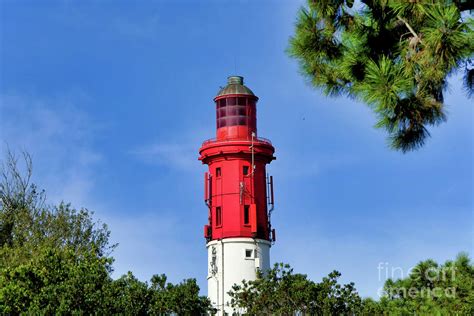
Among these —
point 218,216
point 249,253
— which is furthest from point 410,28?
point 218,216

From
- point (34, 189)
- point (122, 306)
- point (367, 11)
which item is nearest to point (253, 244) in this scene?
point (34, 189)

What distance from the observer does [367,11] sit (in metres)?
16.1

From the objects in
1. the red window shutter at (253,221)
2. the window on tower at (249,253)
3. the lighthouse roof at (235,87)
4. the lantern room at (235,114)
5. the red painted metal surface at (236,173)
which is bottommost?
the window on tower at (249,253)

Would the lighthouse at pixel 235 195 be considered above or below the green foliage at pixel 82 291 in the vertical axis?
above

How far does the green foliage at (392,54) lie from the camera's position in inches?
537

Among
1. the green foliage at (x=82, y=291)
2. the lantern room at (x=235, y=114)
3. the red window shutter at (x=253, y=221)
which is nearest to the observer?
the green foliage at (x=82, y=291)

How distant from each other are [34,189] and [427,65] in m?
27.7

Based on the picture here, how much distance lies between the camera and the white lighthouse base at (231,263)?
141 ft

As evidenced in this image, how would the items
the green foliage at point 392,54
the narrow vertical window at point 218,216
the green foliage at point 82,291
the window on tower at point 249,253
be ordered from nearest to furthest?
the green foliage at point 392,54 < the green foliage at point 82,291 < the window on tower at point 249,253 < the narrow vertical window at point 218,216

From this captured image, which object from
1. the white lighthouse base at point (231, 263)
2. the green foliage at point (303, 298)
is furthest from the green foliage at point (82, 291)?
the white lighthouse base at point (231, 263)

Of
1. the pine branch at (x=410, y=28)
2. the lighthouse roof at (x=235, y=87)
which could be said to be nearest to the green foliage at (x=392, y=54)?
the pine branch at (x=410, y=28)

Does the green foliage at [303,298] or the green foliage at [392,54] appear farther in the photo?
the green foliage at [303,298]

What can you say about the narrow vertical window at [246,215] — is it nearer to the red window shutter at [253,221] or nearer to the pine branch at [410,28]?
the red window shutter at [253,221]

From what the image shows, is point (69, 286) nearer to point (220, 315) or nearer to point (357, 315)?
point (357, 315)
